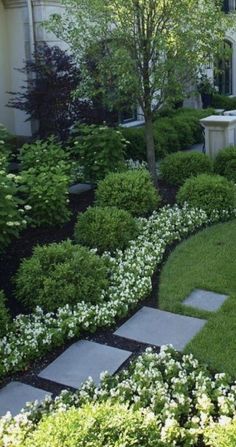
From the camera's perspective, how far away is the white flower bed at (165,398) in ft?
9.41

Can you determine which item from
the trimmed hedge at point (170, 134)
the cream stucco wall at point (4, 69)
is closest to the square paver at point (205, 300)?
the trimmed hedge at point (170, 134)

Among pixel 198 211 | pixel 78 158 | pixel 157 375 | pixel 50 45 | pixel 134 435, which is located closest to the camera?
pixel 134 435

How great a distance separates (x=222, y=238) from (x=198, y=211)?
74 cm

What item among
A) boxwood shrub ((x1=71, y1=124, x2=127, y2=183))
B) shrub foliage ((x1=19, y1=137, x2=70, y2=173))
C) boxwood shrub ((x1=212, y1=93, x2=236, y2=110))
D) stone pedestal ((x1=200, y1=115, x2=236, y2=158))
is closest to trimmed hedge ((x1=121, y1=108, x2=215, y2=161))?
stone pedestal ((x1=200, y1=115, x2=236, y2=158))

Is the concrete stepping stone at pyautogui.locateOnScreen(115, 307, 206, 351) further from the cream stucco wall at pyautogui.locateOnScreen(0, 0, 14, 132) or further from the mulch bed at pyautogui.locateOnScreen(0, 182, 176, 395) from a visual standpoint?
the cream stucco wall at pyautogui.locateOnScreen(0, 0, 14, 132)

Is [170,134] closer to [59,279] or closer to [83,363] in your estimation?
[59,279]

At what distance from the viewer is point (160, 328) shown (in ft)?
13.8

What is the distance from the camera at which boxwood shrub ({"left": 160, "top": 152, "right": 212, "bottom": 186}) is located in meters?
7.98

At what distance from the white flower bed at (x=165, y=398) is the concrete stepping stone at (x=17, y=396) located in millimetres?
142

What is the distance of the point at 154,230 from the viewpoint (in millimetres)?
6148

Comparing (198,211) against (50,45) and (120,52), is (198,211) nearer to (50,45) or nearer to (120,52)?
(120,52)

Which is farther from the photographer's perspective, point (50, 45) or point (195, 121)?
point (195, 121)

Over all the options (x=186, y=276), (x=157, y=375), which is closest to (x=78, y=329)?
(x=157, y=375)

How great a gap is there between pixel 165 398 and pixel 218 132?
631 cm
